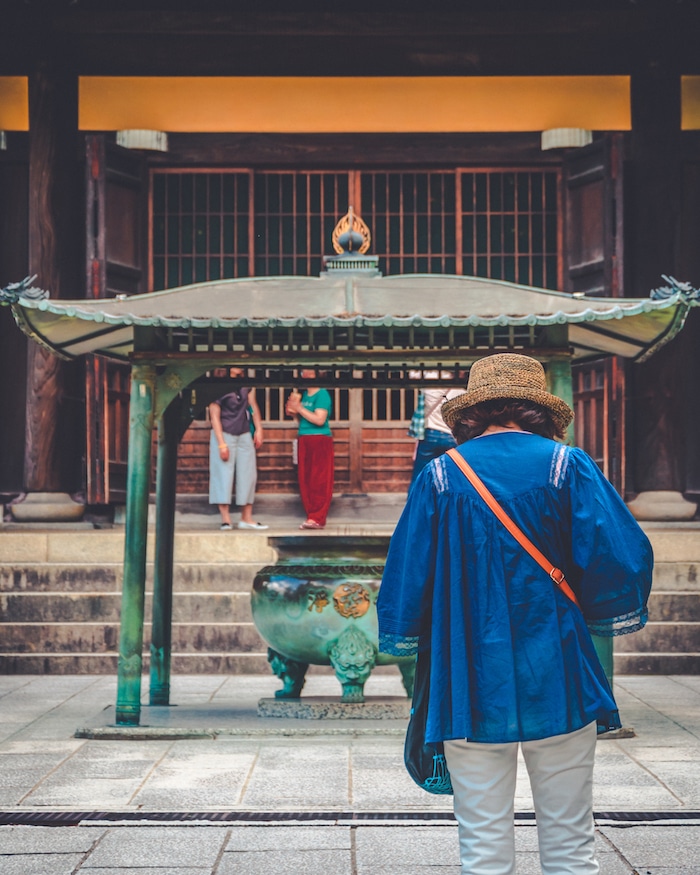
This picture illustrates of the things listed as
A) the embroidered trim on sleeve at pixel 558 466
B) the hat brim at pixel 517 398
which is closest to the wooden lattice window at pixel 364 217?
the hat brim at pixel 517 398

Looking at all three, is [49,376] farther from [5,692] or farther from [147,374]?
[147,374]

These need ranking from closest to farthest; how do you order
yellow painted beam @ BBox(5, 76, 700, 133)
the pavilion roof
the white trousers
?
the white trousers → the pavilion roof → yellow painted beam @ BBox(5, 76, 700, 133)

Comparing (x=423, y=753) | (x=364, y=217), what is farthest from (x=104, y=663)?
(x=423, y=753)

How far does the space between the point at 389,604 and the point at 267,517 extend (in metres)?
9.04

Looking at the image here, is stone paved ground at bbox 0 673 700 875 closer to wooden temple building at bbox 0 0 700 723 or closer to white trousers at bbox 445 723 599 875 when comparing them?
white trousers at bbox 445 723 599 875

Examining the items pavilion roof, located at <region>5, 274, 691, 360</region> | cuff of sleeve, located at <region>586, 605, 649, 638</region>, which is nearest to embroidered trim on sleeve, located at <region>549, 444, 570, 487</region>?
cuff of sleeve, located at <region>586, 605, 649, 638</region>

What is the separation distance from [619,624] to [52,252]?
894 centimetres

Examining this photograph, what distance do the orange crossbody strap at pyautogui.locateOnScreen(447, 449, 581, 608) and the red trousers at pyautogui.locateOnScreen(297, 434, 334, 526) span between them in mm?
8376

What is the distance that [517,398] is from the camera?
3.72m

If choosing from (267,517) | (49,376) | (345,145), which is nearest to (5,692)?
(49,376)

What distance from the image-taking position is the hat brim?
3.72 metres

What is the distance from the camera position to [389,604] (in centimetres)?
367

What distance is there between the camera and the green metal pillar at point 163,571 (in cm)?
801

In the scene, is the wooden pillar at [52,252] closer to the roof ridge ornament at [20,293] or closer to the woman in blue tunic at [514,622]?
the roof ridge ornament at [20,293]
